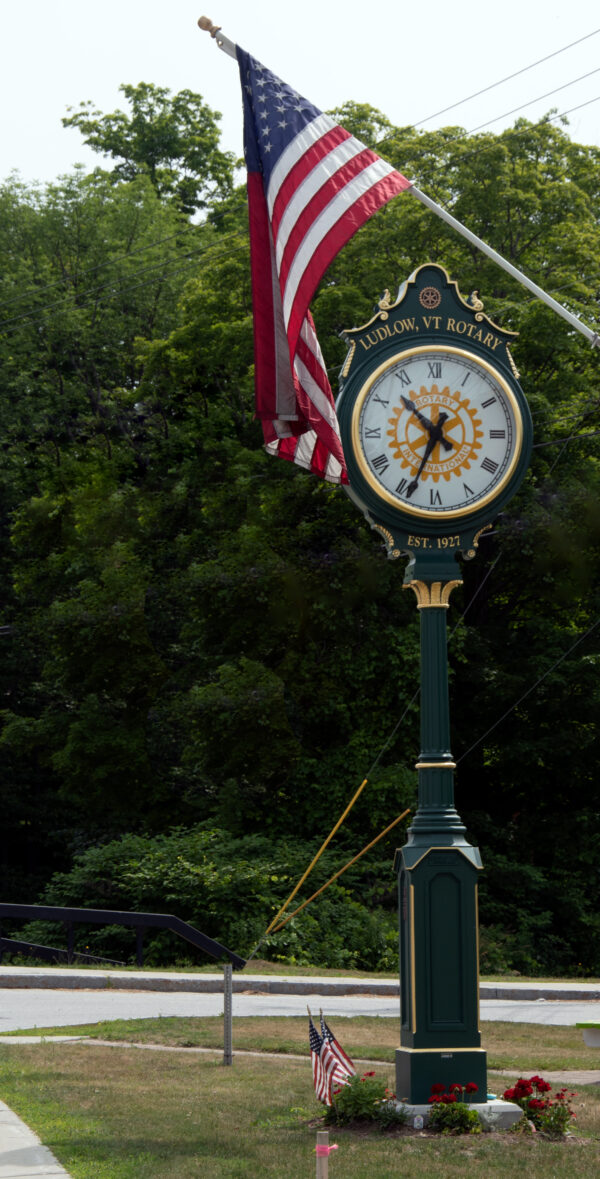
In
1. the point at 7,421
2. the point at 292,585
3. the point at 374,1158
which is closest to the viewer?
the point at 374,1158

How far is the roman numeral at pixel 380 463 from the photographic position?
32.9ft

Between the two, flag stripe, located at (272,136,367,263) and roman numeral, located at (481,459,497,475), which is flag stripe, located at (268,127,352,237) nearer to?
flag stripe, located at (272,136,367,263)

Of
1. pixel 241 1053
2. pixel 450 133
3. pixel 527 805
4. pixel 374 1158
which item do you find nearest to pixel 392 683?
pixel 527 805

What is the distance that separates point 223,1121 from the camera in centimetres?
881

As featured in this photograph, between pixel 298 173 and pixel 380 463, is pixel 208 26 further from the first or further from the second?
pixel 380 463

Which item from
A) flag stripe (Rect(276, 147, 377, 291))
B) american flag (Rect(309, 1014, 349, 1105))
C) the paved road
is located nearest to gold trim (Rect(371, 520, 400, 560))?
flag stripe (Rect(276, 147, 377, 291))

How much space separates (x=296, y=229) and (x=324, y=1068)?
17.7 feet

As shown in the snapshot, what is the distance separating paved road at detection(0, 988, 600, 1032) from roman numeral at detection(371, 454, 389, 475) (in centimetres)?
737

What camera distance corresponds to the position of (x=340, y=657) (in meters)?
29.0

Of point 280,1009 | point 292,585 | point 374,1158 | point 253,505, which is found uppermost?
point 253,505

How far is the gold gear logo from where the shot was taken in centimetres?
1006

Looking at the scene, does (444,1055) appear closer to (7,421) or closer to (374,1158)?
(374,1158)

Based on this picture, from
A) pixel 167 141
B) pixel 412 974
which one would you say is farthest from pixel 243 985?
pixel 167 141

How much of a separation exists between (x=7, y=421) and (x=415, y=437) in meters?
29.2
